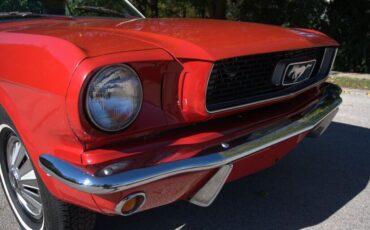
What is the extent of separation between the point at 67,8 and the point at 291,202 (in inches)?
91.6

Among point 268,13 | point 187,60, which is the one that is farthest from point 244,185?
point 268,13

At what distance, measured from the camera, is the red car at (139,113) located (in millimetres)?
1983

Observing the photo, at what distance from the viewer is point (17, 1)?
3586mm

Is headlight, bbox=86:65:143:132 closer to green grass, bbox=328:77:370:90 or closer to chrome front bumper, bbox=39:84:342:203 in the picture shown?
chrome front bumper, bbox=39:84:342:203

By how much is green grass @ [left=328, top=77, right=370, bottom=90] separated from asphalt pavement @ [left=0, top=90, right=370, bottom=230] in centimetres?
389

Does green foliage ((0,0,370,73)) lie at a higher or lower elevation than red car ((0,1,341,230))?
lower

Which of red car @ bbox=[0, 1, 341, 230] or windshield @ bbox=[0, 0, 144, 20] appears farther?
windshield @ bbox=[0, 0, 144, 20]

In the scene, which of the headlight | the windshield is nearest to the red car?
the headlight

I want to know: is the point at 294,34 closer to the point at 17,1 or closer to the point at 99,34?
the point at 99,34

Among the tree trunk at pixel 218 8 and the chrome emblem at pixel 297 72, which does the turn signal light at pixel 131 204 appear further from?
the tree trunk at pixel 218 8

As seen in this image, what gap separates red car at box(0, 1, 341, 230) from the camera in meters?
1.98

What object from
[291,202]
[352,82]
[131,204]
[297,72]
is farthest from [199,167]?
[352,82]

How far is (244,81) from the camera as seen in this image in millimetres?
2490

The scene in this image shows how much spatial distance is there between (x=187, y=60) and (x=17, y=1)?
2006 millimetres
